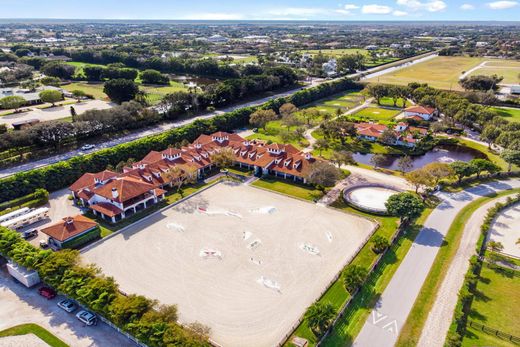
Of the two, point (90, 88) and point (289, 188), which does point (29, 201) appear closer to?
point (289, 188)

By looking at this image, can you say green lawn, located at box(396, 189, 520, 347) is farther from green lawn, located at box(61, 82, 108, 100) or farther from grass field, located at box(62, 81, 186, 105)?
green lawn, located at box(61, 82, 108, 100)

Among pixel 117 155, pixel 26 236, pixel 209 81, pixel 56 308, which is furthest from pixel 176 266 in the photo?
pixel 209 81

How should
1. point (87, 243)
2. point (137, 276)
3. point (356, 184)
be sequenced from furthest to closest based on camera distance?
1. point (356, 184)
2. point (87, 243)
3. point (137, 276)

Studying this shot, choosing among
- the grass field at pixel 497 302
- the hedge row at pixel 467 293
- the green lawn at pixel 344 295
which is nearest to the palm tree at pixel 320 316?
the green lawn at pixel 344 295

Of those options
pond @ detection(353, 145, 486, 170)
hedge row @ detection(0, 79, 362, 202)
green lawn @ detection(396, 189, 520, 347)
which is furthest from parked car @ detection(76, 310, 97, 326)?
pond @ detection(353, 145, 486, 170)

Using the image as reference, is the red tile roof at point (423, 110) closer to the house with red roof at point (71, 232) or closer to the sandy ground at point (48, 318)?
the house with red roof at point (71, 232)

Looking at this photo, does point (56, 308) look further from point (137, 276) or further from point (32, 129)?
point (32, 129)
